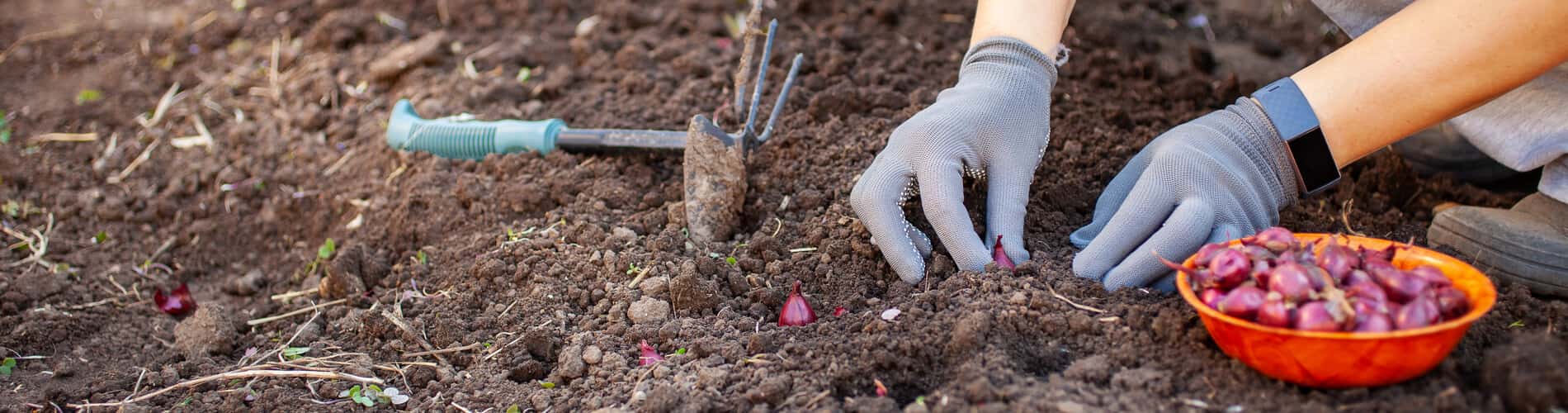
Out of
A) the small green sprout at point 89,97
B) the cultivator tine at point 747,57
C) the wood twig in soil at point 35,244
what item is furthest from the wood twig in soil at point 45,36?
the cultivator tine at point 747,57

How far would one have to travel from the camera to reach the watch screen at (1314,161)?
2270mm

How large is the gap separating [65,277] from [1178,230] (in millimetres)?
2793

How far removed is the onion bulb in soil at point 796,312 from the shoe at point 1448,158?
194 cm

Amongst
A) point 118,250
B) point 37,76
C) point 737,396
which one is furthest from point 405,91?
point 737,396

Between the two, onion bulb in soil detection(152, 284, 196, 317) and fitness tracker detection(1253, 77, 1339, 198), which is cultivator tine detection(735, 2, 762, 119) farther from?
onion bulb in soil detection(152, 284, 196, 317)

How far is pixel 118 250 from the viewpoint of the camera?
3141 millimetres

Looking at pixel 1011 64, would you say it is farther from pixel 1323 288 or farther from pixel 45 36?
pixel 45 36

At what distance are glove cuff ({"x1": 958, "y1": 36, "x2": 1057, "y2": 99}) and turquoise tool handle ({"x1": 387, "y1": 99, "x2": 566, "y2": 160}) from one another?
1.16 meters

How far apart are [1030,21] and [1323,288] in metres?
1.09

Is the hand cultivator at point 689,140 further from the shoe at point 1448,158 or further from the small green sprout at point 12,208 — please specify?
the shoe at point 1448,158

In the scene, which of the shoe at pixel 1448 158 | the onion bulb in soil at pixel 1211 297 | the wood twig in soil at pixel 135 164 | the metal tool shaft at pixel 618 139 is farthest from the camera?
the wood twig in soil at pixel 135 164

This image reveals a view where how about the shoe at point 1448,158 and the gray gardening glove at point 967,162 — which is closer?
the gray gardening glove at point 967,162

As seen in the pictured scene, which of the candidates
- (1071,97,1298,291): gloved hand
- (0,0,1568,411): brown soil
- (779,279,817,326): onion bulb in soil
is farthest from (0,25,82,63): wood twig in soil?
(1071,97,1298,291): gloved hand

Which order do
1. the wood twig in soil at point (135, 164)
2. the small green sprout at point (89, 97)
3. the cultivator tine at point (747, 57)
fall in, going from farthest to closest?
the small green sprout at point (89, 97) → the wood twig in soil at point (135, 164) → the cultivator tine at point (747, 57)
